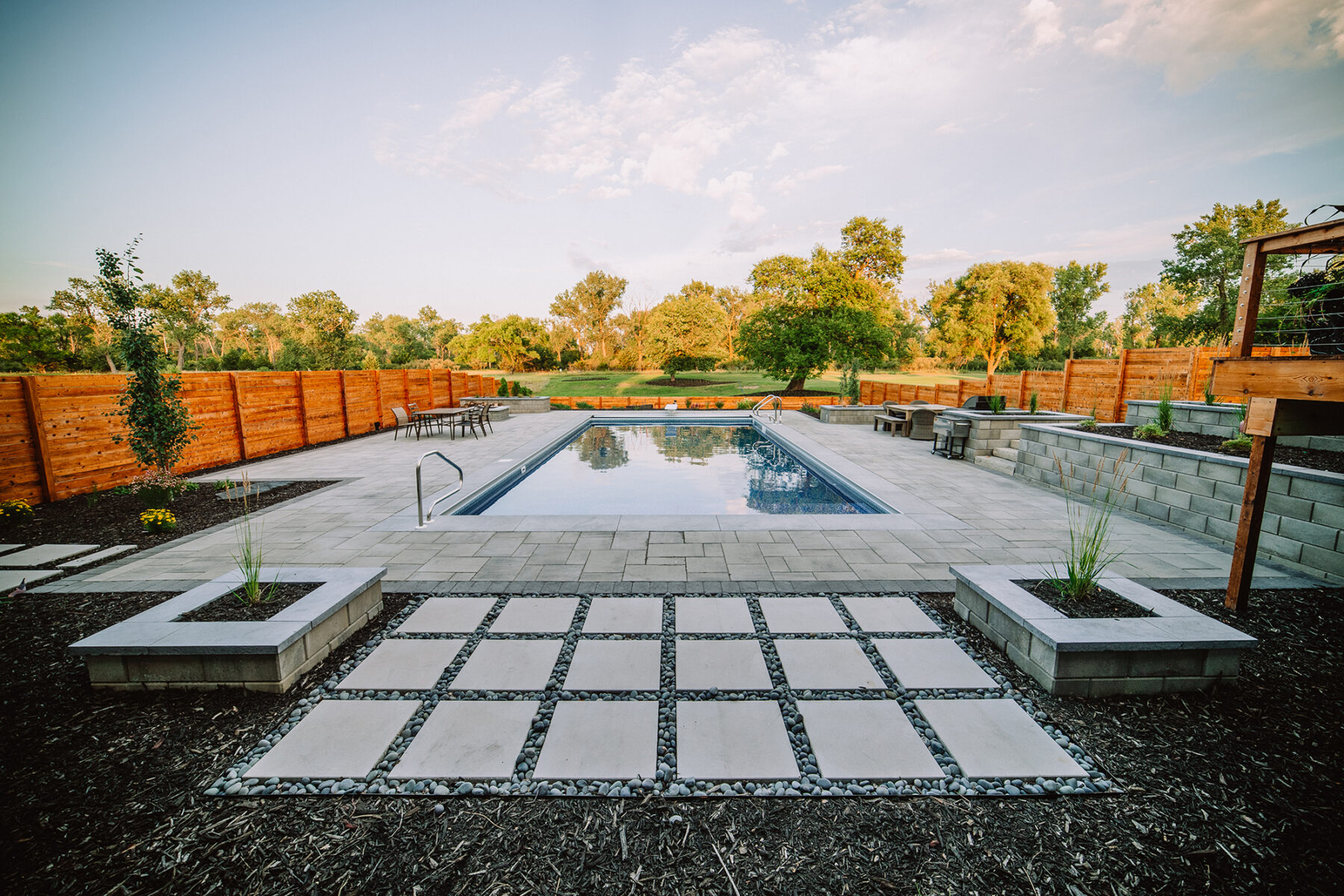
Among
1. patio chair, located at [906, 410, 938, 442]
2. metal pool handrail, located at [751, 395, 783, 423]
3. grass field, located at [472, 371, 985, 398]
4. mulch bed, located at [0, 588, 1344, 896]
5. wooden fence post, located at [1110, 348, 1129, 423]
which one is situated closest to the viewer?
mulch bed, located at [0, 588, 1344, 896]

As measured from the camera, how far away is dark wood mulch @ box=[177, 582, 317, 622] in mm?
2500

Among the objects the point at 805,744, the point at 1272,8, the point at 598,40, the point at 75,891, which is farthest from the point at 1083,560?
the point at 598,40

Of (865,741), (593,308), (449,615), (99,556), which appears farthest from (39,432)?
(593,308)

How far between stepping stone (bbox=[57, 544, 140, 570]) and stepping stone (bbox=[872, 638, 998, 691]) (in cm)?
581

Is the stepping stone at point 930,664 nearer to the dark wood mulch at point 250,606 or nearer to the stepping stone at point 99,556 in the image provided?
the dark wood mulch at point 250,606

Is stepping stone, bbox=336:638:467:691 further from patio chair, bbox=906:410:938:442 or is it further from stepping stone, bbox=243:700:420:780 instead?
patio chair, bbox=906:410:938:442

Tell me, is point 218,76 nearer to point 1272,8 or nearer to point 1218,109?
point 1272,8

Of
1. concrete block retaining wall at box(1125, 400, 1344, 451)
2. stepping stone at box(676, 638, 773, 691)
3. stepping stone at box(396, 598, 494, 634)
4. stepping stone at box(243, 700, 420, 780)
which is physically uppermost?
concrete block retaining wall at box(1125, 400, 1344, 451)

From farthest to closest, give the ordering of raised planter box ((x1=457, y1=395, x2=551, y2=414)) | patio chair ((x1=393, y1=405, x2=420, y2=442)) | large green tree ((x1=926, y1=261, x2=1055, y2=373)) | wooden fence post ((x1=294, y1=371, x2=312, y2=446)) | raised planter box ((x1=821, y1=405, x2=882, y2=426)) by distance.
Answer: large green tree ((x1=926, y1=261, x2=1055, y2=373)) → raised planter box ((x1=457, y1=395, x2=551, y2=414)) → raised planter box ((x1=821, y1=405, x2=882, y2=426)) → patio chair ((x1=393, y1=405, x2=420, y2=442)) → wooden fence post ((x1=294, y1=371, x2=312, y2=446))

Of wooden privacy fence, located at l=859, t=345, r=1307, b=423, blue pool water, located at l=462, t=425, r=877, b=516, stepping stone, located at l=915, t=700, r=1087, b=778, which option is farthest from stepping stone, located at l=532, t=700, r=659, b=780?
wooden privacy fence, located at l=859, t=345, r=1307, b=423

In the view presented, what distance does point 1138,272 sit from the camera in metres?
33.0

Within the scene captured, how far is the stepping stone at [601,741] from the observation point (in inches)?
71.1

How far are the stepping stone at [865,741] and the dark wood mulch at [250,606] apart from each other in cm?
271

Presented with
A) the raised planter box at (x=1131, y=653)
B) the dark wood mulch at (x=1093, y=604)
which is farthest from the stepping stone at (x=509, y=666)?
the dark wood mulch at (x=1093, y=604)
